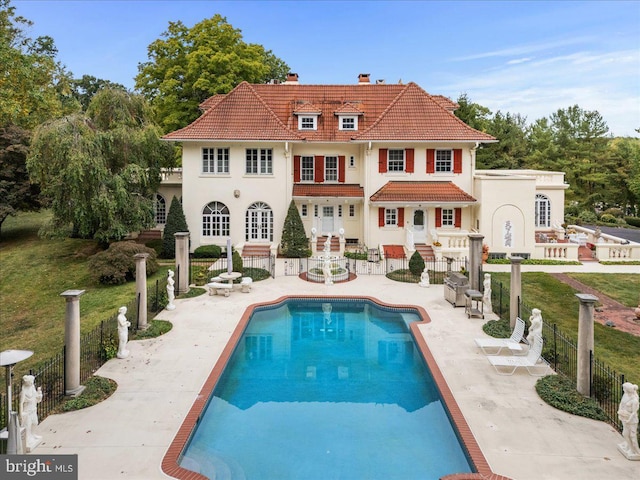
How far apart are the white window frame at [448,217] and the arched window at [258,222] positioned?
1030 centimetres

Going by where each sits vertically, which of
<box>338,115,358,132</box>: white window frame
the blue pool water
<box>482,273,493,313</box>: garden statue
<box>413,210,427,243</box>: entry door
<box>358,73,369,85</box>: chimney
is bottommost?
the blue pool water

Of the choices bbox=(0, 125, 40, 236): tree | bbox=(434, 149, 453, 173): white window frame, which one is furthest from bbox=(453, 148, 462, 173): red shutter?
bbox=(0, 125, 40, 236): tree

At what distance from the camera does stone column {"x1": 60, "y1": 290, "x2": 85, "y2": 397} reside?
10711 millimetres

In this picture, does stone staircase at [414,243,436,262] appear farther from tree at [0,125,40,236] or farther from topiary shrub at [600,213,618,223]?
topiary shrub at [600,213,618,223]

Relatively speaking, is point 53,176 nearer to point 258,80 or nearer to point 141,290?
point 141,290

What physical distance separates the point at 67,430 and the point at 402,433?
6552 millimetres

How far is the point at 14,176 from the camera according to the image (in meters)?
30.1

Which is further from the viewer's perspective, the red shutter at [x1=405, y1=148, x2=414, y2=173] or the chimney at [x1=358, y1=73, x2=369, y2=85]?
the chimney at [x1=358, y1=73, x2=369, y2=85]

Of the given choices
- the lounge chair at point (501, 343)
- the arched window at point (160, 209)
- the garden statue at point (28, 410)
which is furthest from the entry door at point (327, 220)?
the garden statue at point (28, 410)

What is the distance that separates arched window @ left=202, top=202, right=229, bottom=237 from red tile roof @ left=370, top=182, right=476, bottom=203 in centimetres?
893

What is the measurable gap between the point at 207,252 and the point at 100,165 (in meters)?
7.35

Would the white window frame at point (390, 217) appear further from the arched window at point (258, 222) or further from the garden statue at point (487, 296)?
the garden statue at point (487, 296)

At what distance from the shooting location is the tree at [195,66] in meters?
36.3

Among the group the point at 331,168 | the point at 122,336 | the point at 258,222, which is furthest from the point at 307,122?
the point at 122,336
